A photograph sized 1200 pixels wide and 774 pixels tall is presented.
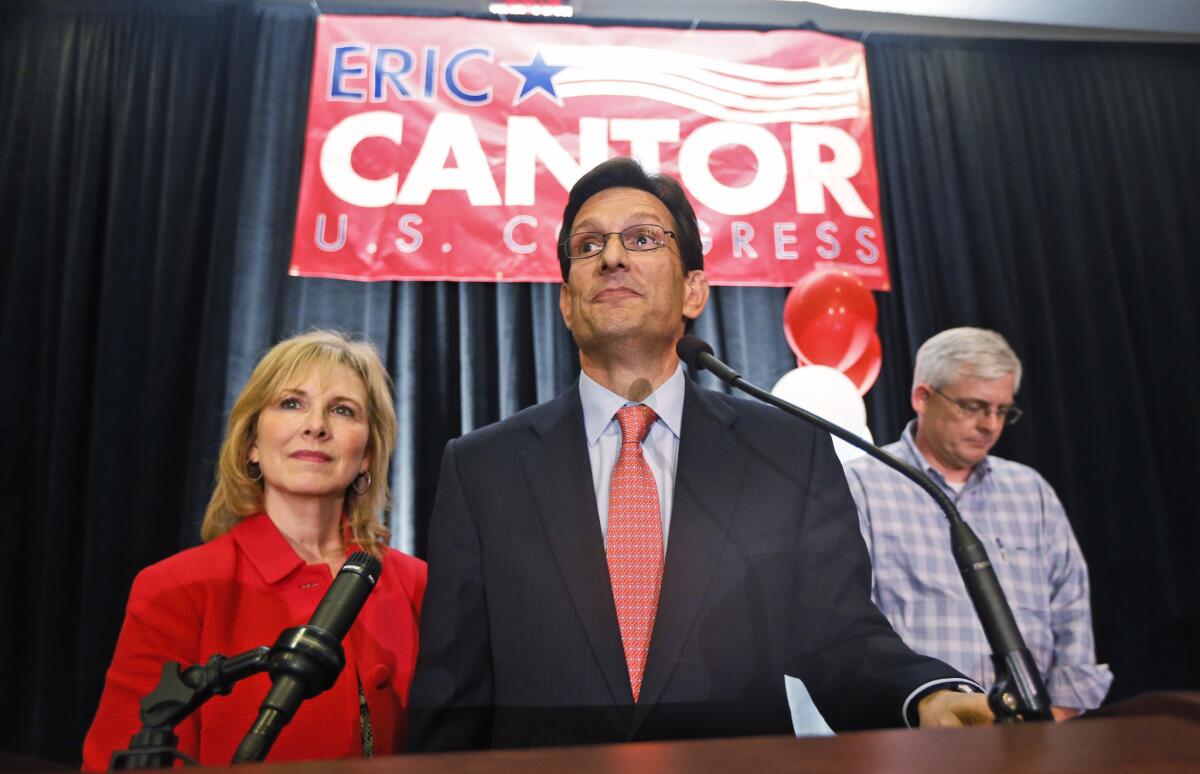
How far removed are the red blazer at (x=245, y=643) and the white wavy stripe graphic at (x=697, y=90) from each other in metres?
2.42

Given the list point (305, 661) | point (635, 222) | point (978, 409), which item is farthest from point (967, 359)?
point (305, 661)

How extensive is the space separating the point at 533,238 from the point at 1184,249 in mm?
3184

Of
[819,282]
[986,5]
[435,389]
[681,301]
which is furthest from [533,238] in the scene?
[986,5]

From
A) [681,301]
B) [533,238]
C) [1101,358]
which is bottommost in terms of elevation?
[681,301]

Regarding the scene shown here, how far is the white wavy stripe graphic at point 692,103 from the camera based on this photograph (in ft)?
11.3

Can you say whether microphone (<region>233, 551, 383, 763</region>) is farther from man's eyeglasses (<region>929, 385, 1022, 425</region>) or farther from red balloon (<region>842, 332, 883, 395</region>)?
red balloon (<region>842, 332, 883, 395</region>)

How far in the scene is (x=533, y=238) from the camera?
329 centimetres

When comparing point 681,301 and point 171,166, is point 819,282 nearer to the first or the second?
point 681,301

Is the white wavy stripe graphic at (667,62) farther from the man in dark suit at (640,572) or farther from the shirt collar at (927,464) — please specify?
the man in dark suit at (640,572)

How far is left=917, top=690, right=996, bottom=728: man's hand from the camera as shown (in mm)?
915

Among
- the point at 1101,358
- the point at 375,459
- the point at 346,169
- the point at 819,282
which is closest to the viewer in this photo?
the point at 375,459

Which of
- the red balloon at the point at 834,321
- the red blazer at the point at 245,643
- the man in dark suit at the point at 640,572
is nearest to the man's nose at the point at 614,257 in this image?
the man in dark suit at the point at 640,572

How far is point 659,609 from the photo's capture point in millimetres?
1228

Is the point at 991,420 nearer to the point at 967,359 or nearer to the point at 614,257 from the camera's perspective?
the point at 967,359
